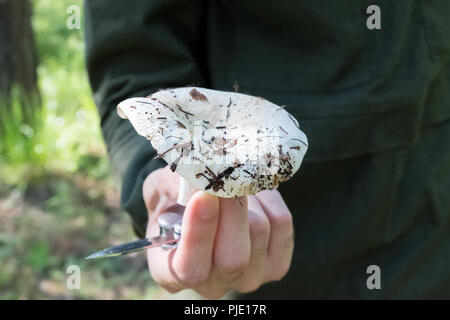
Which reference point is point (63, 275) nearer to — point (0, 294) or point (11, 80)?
point (0, 294)

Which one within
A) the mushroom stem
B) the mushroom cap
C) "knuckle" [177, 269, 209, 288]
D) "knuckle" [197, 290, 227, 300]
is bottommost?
"knuckle" [197, 290, 227, 300]

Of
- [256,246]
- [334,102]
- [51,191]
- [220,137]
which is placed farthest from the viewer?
[51,191]

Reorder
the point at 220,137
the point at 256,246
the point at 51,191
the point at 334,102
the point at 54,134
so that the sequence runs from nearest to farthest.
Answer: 1. the point at 220,137
2. the point at 256,246
3. the point at 334,102
4. the point at 51,191
5. the point at 54,134

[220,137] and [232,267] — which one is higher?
[220,137]

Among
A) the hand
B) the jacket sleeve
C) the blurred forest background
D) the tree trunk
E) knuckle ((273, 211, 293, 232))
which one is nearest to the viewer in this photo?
the hand

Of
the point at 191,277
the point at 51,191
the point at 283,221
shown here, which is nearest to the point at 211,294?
the point at 191,277

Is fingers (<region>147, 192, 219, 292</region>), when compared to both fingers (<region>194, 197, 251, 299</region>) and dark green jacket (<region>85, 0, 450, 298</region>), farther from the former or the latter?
dark green jacket (<region>85, 0, 450, 298</region>)

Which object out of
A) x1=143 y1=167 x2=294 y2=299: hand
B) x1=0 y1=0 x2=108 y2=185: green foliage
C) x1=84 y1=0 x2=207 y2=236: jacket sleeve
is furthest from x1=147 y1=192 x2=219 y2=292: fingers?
x1=0 y1=0 x2=108 y2=185: green foliage

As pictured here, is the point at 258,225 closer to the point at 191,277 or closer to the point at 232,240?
the point at 232,240
